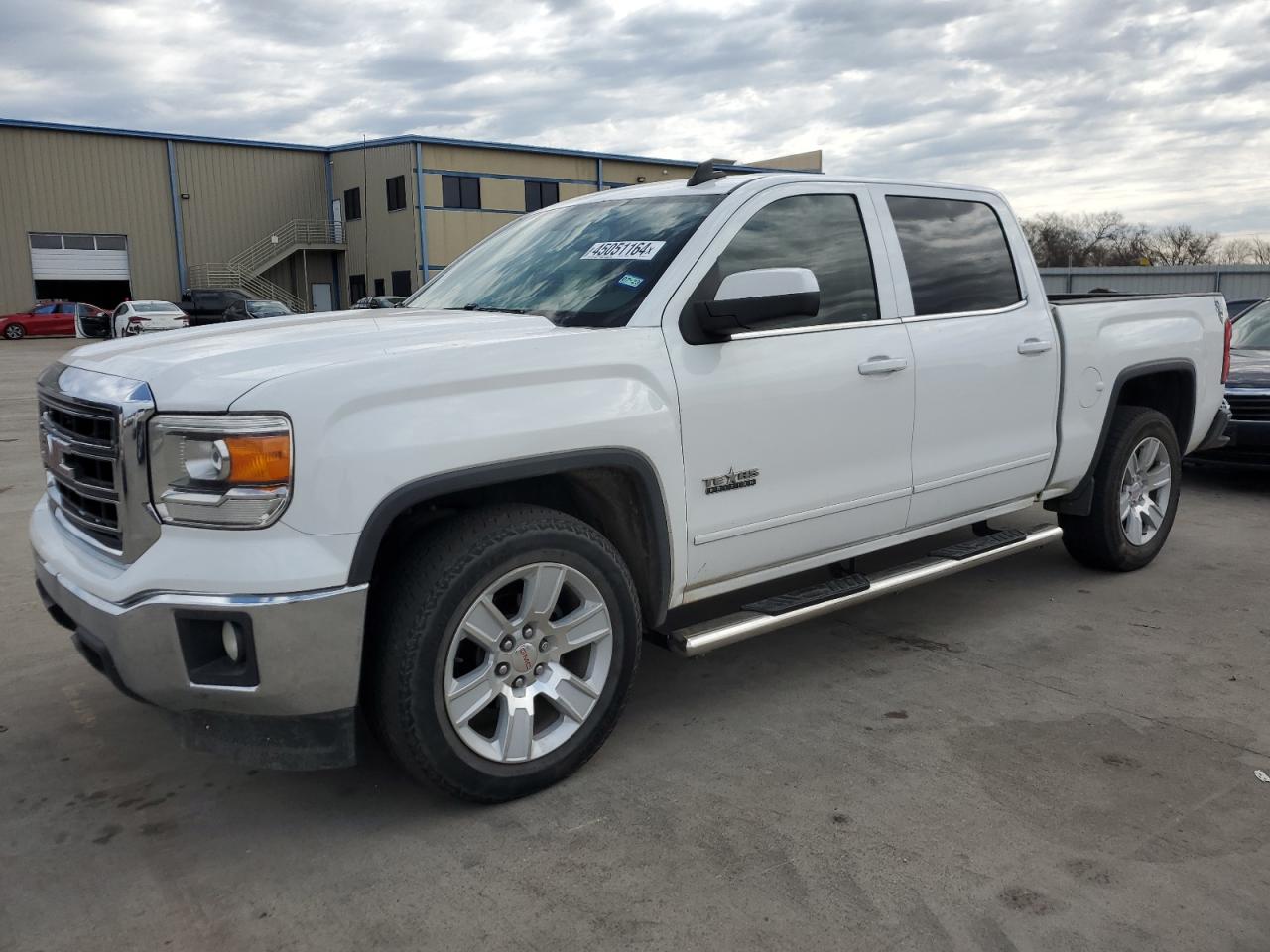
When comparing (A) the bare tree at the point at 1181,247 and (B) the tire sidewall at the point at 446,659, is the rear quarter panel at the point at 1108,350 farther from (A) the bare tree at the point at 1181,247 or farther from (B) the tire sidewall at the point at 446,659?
(A) the bare tree at the point at 1181,247

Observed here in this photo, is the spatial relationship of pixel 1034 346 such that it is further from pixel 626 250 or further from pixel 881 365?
pixel 626 250

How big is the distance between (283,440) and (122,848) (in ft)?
4.42

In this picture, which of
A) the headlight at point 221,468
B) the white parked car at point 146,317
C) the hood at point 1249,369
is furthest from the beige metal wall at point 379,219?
the headlight at point 221,468

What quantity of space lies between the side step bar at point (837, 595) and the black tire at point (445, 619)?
0.46 meters

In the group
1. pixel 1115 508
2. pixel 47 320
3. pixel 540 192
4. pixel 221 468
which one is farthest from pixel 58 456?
pixel 540 192

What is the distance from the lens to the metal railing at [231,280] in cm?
4253

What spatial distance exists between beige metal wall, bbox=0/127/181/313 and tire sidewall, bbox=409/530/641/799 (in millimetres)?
44089

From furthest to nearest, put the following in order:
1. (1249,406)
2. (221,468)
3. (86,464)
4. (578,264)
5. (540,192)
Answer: (540,192) < (1249,406) < (578,264) < (86,464) < (221,468)

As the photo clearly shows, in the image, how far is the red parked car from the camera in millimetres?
36250

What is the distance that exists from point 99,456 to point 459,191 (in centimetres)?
4100

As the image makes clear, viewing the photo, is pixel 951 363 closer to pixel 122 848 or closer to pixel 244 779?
pixel 244 779

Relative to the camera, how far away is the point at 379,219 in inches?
1688

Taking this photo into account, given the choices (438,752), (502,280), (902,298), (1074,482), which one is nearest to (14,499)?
(502,280)

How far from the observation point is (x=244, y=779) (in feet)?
11.3
